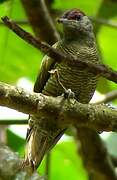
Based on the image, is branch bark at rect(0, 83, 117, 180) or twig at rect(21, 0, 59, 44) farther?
twig at rect(21, 0, 59, 44)

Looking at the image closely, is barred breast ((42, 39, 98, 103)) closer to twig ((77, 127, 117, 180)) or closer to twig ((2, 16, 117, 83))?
twig ((77, 127, 117, 180))

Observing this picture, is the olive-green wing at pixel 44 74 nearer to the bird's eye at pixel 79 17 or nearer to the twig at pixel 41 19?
the twig at pixel 41 19

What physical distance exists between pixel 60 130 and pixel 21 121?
28 centimetres

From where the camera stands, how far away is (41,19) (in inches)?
149

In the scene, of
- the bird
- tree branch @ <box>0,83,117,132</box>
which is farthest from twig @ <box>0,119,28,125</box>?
tree branch @ <box>0,83,117,132</box>

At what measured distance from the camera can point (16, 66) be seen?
14.8ft

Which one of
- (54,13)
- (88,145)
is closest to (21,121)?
(88,145)

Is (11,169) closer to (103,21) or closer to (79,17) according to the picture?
(79,17)

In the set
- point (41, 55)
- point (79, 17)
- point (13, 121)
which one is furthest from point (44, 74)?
point (41, 55)

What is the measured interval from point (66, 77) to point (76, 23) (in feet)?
1.76

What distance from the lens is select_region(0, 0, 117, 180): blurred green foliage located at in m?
4.32

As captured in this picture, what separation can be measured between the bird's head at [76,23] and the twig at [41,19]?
0.10m

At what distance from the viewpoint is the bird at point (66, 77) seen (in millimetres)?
3537

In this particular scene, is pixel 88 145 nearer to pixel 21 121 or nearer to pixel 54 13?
pixel 21 121
